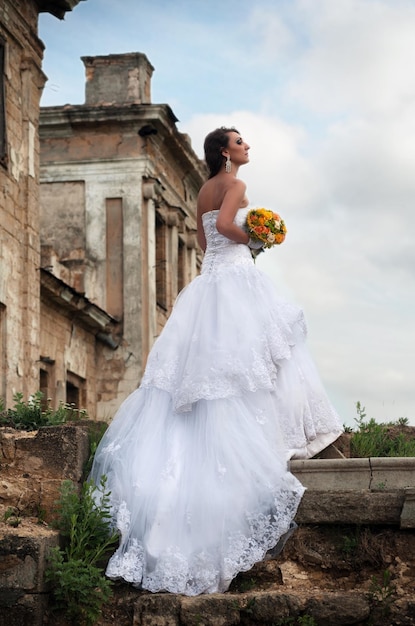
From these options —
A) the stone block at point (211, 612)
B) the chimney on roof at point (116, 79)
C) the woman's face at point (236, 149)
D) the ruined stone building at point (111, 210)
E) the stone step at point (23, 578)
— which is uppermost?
the chimney on roof at point (116, 79)

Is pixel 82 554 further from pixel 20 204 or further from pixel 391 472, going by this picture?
pixel 20 204

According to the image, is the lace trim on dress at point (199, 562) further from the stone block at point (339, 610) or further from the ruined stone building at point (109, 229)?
the ruined stone building at point (109, 229)

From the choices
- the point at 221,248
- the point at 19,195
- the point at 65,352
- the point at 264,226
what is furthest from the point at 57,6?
the point at 264,226

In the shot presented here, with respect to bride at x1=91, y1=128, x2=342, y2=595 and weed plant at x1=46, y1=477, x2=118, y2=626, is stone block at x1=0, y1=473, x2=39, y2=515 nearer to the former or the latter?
weed plant at x1=46, y1=477, x2=118, y2=626

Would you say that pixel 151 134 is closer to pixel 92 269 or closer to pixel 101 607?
pixel 92 269

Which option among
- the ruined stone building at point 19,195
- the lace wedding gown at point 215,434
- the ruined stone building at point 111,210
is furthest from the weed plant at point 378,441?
the ruined stone building at point 111,210

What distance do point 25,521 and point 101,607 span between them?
0.72m

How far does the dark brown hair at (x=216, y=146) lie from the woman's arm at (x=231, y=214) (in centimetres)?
20

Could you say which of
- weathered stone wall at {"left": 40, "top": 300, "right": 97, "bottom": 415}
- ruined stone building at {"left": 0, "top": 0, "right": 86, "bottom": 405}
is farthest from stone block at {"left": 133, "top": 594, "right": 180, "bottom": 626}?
weathered stone wall at {"left": 40, "top": 300, "right": 97, "bottom": 415}

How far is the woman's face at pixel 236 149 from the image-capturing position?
26.6 ft

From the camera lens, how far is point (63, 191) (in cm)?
2561

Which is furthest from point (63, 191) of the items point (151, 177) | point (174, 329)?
point (174, 329)

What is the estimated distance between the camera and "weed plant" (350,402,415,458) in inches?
335

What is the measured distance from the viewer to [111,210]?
2538cm
